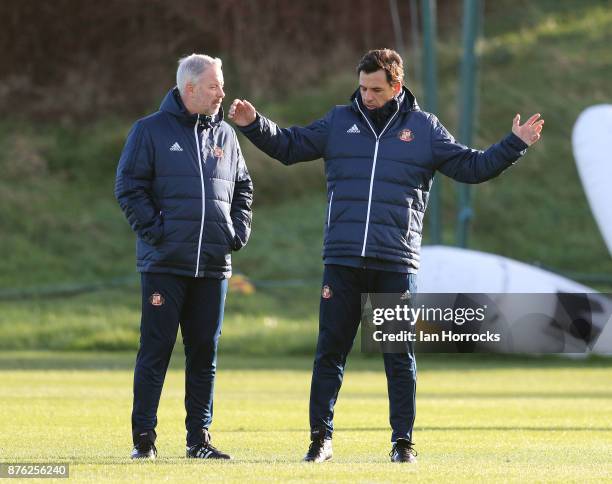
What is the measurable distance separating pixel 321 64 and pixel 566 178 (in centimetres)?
725

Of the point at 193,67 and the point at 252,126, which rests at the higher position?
the point at 193,67

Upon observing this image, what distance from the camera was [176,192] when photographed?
8328 millimetres

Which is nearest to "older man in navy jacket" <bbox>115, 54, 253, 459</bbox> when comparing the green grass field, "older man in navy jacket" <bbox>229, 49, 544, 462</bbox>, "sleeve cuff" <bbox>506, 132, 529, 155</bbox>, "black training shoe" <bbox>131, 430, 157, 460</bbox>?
"black training shoe" <bbox>131, 430, 157, 460</bbox>

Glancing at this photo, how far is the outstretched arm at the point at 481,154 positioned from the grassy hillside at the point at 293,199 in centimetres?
1713

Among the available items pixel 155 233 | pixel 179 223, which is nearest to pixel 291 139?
pixel 179 223

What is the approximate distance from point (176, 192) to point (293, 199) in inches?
1086

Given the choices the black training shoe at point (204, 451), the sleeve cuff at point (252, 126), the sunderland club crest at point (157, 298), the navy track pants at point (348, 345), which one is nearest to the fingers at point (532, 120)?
the navy track pants at point (348, 345)

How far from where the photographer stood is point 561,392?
53.2ft

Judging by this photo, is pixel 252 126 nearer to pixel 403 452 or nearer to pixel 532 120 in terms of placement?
pixel 532 120

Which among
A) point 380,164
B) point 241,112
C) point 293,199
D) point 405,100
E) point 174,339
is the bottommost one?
point 174,339

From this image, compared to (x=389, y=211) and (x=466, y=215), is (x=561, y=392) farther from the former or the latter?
(x=466, y=215)

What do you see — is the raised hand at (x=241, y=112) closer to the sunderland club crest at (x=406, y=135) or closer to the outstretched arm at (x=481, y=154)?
the sunderland club crest at (x=406, y=135)

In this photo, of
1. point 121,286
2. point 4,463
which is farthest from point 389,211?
point 121,286

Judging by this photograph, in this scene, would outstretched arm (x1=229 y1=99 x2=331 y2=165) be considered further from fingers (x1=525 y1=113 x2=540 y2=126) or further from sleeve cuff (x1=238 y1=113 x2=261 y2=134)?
fingers (x1=525 y1=113 x2=540 y2=126)
